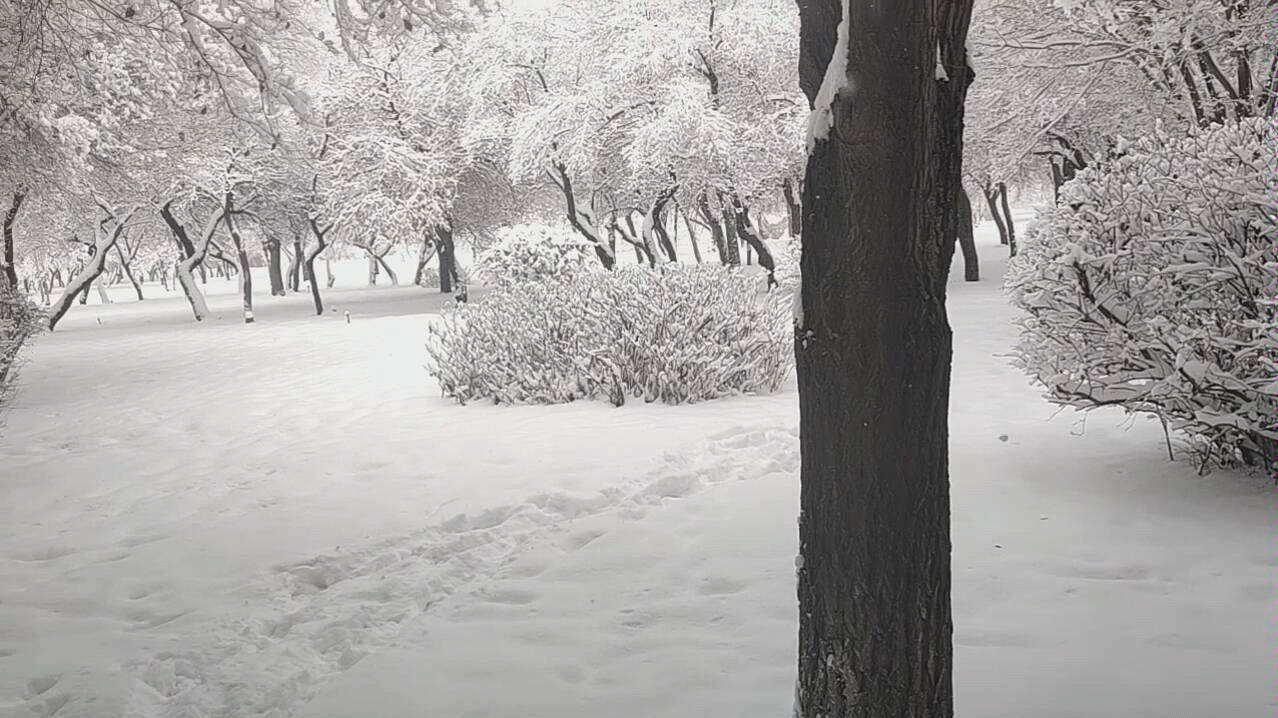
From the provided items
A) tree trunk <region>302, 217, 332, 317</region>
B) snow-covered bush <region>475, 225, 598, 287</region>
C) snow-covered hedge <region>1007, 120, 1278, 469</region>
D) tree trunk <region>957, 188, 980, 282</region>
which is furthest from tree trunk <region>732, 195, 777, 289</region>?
snow-covered hedge <region>1007, 120, 1278, 469</region>

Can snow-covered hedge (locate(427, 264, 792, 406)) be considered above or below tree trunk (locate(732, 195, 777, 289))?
below

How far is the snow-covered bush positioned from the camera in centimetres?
1839

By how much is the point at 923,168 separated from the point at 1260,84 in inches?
452

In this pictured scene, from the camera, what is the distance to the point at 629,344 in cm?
903

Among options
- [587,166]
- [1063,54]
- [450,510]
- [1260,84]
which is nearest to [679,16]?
[587,166]

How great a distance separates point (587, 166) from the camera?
22.1 meters

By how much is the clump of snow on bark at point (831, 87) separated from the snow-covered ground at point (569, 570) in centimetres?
198

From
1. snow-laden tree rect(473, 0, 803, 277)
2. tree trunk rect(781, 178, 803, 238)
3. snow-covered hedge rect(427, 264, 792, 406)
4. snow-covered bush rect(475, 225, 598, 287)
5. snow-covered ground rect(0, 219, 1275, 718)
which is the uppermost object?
snow-laden tree rect(473, 0, 803, 277)

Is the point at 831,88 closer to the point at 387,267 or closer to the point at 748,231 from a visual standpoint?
the point at 748,231

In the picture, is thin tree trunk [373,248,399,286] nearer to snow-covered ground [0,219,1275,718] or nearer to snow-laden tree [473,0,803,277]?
snow-laden tree [473,0,803,277]

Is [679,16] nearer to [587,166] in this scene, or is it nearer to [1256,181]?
[587,166]

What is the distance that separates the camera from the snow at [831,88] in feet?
7.45

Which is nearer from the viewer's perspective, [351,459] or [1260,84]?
A: [351,459]

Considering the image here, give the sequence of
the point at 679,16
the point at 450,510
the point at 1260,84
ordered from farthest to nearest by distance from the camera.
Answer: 1. the point at 679,16
2. the point at 1260,84
3. the point at 450,510
